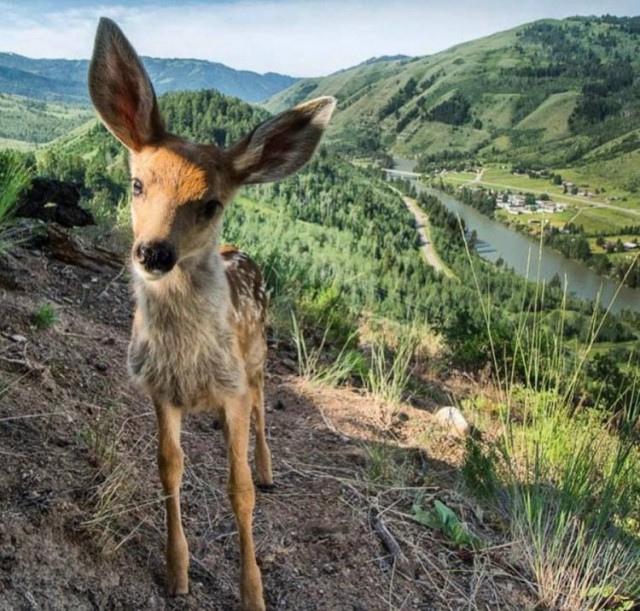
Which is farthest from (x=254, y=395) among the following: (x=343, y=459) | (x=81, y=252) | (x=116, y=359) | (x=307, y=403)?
(x=81, y=252)

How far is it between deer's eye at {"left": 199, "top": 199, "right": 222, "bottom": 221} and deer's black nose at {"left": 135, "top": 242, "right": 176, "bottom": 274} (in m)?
0.35

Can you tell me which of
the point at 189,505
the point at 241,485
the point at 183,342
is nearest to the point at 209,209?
the point at 183,342

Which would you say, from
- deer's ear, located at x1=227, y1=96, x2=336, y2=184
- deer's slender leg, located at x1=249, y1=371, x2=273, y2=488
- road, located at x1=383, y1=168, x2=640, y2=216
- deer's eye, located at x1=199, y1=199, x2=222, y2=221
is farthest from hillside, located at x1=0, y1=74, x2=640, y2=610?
road, located at x1=383, y1=168, x2=640, y2=216

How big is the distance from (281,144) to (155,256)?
99 centimetres

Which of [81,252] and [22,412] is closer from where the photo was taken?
[22,412]


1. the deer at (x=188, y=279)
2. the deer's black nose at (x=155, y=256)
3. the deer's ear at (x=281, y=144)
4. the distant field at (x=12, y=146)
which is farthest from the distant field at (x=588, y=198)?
the deer's black nose at (x=155, y=256)

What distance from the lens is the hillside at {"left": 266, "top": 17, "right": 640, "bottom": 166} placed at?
126 m

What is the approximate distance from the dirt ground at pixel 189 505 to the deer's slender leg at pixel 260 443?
0.13 meters

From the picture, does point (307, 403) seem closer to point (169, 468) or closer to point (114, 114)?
point (169, 468)

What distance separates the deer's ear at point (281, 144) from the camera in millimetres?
3223

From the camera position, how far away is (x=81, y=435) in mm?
3684

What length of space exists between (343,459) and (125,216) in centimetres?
560

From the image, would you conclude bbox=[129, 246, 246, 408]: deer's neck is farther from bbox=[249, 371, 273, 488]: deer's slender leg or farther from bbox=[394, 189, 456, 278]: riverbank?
bbox=[394, 189, 456, 278]: riverbank

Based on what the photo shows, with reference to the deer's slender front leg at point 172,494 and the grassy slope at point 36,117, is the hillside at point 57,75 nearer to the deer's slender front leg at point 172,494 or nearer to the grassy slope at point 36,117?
the grassy slope at point 36,117
